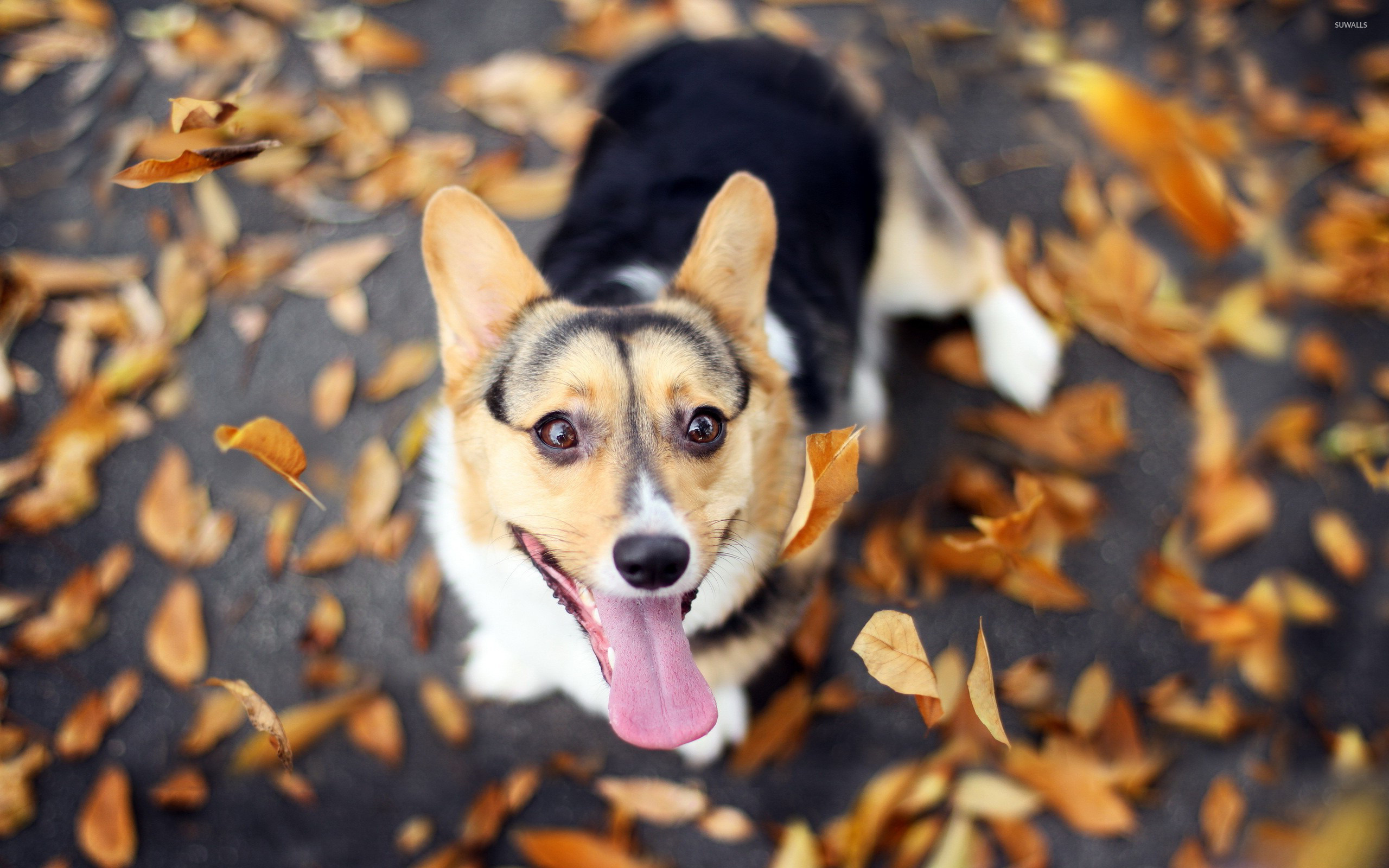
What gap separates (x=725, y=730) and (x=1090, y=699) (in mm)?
1476

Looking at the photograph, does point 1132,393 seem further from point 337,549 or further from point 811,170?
point 337,549

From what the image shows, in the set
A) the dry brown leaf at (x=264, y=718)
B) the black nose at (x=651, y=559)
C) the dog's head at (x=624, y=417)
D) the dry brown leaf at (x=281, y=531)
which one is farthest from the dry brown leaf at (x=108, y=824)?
the black nose at (x=651, y=559)

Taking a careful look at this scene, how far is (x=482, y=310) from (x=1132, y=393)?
2967mm

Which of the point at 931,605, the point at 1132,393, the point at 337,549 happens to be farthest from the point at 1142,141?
the point at 337,549

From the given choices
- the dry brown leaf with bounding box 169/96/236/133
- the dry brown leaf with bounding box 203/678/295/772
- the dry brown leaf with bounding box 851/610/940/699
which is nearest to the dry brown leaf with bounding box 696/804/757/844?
the dry brown leaf with bounding box 851/610/940/699

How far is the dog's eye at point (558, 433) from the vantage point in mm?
2154

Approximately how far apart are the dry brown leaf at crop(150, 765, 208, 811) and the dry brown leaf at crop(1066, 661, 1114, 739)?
3.33 metres

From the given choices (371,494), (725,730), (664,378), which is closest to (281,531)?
(371,494)

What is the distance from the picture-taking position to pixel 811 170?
115 inches

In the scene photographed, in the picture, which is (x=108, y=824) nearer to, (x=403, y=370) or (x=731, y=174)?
(x=403, y=370)

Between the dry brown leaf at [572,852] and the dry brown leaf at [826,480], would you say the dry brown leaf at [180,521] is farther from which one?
the dry brown leaf at [826,480]

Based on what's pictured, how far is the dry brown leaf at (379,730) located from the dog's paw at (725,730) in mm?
1105

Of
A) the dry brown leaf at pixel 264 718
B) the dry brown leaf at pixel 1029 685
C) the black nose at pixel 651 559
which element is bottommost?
the dry brown leaf at pixel 1029 685

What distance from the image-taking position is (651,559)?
185 cm
